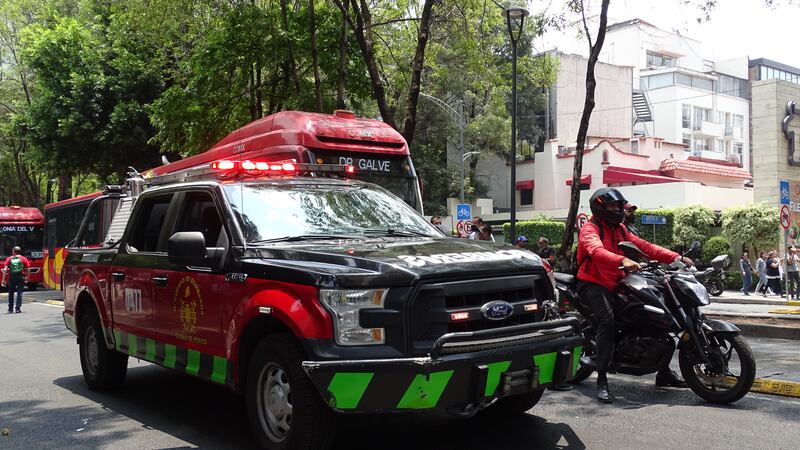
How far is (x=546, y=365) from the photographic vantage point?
14.8 ft

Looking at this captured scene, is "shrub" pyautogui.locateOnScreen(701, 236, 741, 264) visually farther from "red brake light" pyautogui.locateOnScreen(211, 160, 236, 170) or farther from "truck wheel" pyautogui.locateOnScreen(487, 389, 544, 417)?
"red brake light" pyautogui.locateOnScreen(211, 160, 236, 170)

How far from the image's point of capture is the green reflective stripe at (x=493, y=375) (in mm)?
4164

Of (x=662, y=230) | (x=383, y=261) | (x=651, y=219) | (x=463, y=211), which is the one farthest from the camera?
(x=662, y=230)

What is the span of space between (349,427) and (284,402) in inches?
46.9

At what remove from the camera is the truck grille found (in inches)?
163

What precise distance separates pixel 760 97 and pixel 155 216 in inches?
1172

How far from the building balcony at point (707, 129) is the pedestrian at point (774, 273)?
27867 millimetres

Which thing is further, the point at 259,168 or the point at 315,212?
the point at 259,168

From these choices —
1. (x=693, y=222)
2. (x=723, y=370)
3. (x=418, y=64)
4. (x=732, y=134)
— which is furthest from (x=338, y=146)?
(x=732, y=134)

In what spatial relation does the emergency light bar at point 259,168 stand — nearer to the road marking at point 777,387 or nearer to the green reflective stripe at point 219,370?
the green reflective stripe at point 219,370

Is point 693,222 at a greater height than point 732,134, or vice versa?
point 732,134

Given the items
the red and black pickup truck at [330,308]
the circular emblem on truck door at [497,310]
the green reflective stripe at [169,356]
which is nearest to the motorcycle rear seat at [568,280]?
the red and black pickup truck at [330,308]

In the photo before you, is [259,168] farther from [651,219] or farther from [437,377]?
[651,219]

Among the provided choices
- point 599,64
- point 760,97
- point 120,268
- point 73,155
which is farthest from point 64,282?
point 599,64
